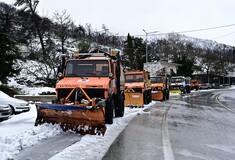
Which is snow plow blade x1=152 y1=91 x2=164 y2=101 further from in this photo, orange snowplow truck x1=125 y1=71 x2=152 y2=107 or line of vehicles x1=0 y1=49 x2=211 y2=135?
line of vehicles x1=0 y1=49 x2=211 y2=135

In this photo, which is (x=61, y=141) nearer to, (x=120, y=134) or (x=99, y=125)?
(x=99, y=125)

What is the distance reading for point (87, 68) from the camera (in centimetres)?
1162

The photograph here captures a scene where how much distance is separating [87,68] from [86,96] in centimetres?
168

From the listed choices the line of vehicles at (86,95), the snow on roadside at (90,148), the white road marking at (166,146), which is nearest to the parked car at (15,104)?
the line of vehicles at (86,95)

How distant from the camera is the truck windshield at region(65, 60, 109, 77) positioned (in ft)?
37.8

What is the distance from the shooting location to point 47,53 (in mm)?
38062

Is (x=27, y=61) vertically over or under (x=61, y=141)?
over

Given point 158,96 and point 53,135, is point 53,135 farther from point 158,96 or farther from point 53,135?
point 158,96

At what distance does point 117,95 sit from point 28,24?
179 ft

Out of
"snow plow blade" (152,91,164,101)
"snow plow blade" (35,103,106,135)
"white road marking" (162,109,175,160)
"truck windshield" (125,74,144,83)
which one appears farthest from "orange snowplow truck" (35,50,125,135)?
"snow plow blade" (152,91,164,101)

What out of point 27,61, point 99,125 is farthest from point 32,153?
point 27,61

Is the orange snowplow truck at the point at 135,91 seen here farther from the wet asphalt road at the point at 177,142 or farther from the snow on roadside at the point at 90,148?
the snow on roadside at the point at 90,148

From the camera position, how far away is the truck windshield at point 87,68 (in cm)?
1151

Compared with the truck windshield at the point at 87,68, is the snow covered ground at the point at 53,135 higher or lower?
lower
